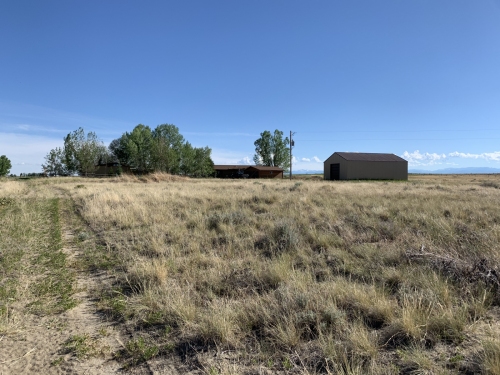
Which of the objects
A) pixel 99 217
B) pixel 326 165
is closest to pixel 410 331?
pixel 99 217

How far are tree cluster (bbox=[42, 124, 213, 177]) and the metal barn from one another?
116ft

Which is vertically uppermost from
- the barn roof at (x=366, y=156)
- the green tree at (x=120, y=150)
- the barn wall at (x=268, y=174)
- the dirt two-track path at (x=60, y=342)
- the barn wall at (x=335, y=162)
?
the green tree at (x=120, y=150)

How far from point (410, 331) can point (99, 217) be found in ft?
36.5

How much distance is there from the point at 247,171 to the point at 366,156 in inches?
1237

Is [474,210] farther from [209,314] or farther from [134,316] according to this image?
[134,316]

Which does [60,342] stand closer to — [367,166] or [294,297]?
[294,297]

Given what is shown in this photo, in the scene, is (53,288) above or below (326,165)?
below

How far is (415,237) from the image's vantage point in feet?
22.5

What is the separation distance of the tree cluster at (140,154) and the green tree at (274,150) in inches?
711

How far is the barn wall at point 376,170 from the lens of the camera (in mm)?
53719

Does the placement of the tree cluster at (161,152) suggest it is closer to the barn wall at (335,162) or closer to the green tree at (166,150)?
the green tree at (166,150)

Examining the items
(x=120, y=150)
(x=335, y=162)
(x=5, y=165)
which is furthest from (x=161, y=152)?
(x=5, y=165)

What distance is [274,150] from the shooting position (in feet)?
300

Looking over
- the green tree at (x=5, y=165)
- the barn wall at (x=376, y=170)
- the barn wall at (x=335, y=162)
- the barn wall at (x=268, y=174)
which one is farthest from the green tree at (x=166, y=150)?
the green tree at (x=5, y=165)
